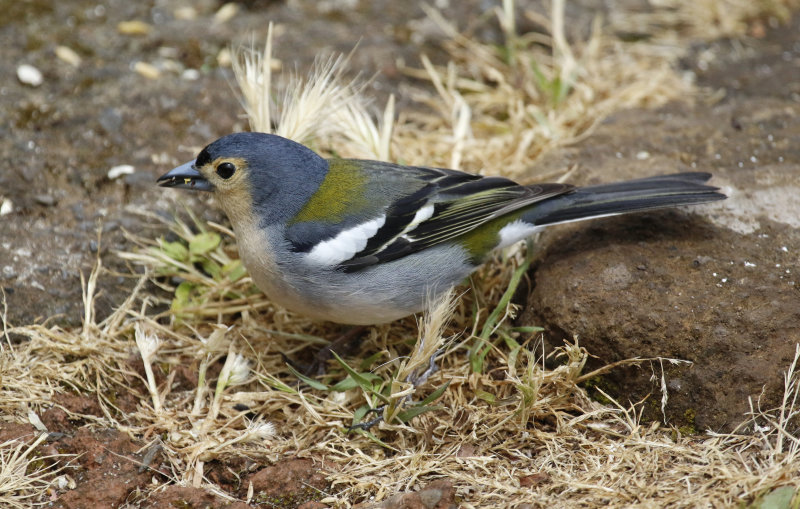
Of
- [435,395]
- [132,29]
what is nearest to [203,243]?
[435,395]

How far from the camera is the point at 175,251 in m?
4.34

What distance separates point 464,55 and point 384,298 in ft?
10.5

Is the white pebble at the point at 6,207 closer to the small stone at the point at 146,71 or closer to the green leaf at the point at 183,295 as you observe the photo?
the green leaf at the point at 183,295

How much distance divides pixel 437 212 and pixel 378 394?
984 millimetres

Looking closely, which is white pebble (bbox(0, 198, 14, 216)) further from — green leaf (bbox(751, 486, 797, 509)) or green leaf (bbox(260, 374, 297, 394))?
green leaf (bbox(751, 486, 797, 509))

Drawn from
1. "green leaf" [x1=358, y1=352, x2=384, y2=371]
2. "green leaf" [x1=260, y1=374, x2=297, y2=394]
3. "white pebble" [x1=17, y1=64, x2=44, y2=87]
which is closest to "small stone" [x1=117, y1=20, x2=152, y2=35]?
"white pebble" [x1=17, y1=64, x2=44, y2=87]

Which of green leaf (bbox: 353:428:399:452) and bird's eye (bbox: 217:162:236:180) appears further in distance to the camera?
bird's eye (bbox: 217:162:236:180)

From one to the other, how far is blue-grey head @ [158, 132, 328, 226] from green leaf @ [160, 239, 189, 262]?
66cm

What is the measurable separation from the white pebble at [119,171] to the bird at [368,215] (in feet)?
3.50

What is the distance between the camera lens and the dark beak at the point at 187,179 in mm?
3807

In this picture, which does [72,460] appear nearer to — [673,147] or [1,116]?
[1,116]

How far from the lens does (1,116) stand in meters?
5.02

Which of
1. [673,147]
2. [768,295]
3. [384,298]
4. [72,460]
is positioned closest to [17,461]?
[72,460]

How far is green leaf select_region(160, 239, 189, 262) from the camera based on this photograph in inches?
170
